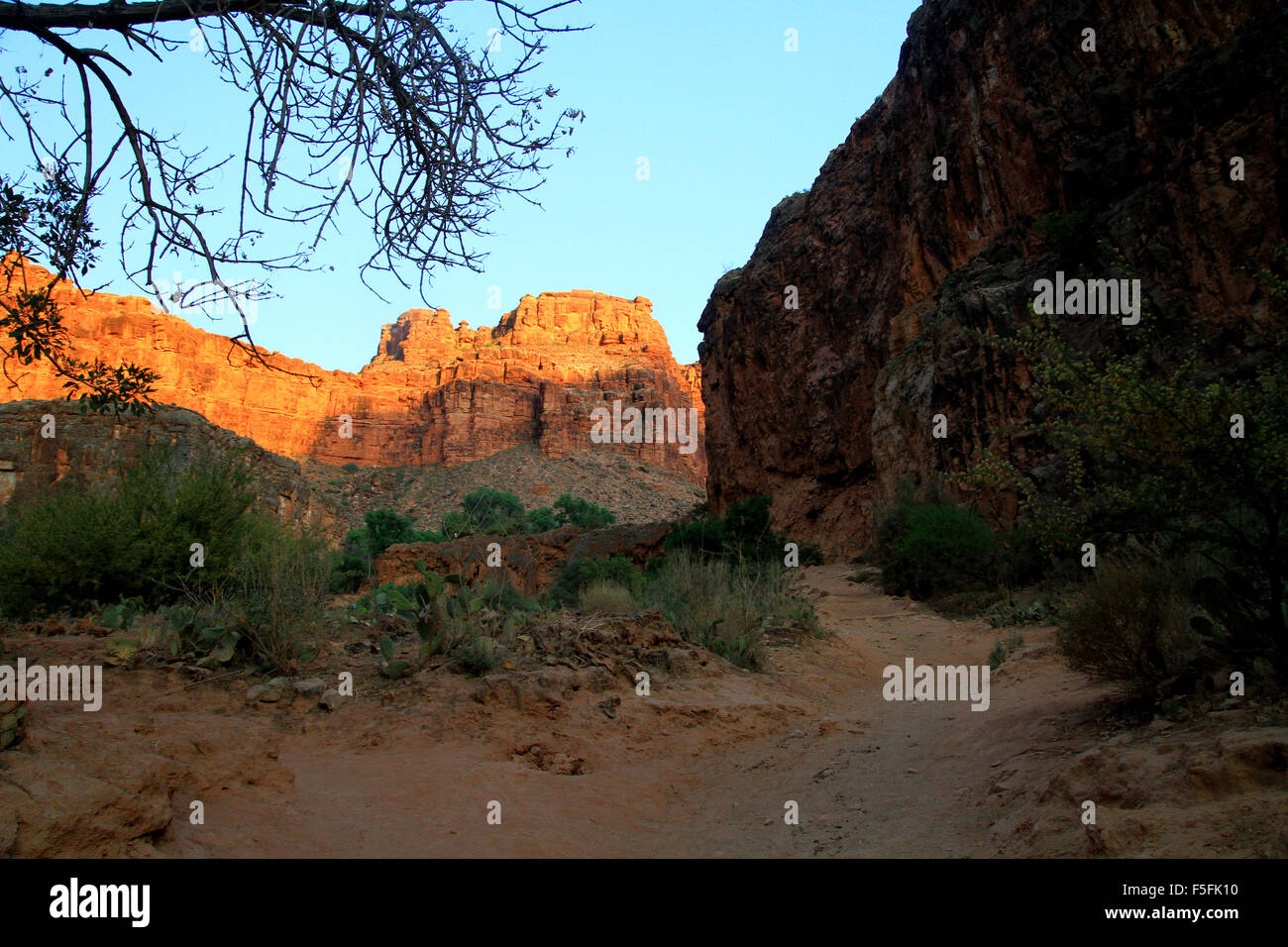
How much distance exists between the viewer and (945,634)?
10.2m

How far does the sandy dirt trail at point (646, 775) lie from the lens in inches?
138

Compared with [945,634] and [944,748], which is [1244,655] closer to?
[944,748]

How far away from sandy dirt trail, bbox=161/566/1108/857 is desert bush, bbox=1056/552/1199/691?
470 millimetres

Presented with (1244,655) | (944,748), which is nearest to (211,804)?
(944,748)

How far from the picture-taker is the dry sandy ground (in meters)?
2.85

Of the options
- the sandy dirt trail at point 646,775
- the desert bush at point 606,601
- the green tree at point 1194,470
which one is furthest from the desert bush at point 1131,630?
the desert bush at point 606,601

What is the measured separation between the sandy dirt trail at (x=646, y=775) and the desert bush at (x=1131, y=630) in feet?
1.54

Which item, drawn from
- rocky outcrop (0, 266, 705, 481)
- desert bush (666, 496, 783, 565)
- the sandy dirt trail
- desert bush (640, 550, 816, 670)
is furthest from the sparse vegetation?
rocky outcrop (0, 266, 705, 481)

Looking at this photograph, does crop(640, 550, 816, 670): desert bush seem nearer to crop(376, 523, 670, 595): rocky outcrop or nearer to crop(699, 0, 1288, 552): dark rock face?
crop(699, 0, 1288, 552): dark rock face

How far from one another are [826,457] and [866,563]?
856cm

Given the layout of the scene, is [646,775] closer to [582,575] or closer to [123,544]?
[123,544]

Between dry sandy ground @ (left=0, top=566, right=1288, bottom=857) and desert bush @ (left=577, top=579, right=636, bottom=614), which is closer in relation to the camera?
dry sandy ground @ (left=0, top=566, right=1288, bottom=857)

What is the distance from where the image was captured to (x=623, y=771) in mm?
4895

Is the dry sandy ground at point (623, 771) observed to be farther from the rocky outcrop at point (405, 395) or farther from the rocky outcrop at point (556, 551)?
the rocky outcrop at point (405, 395)
